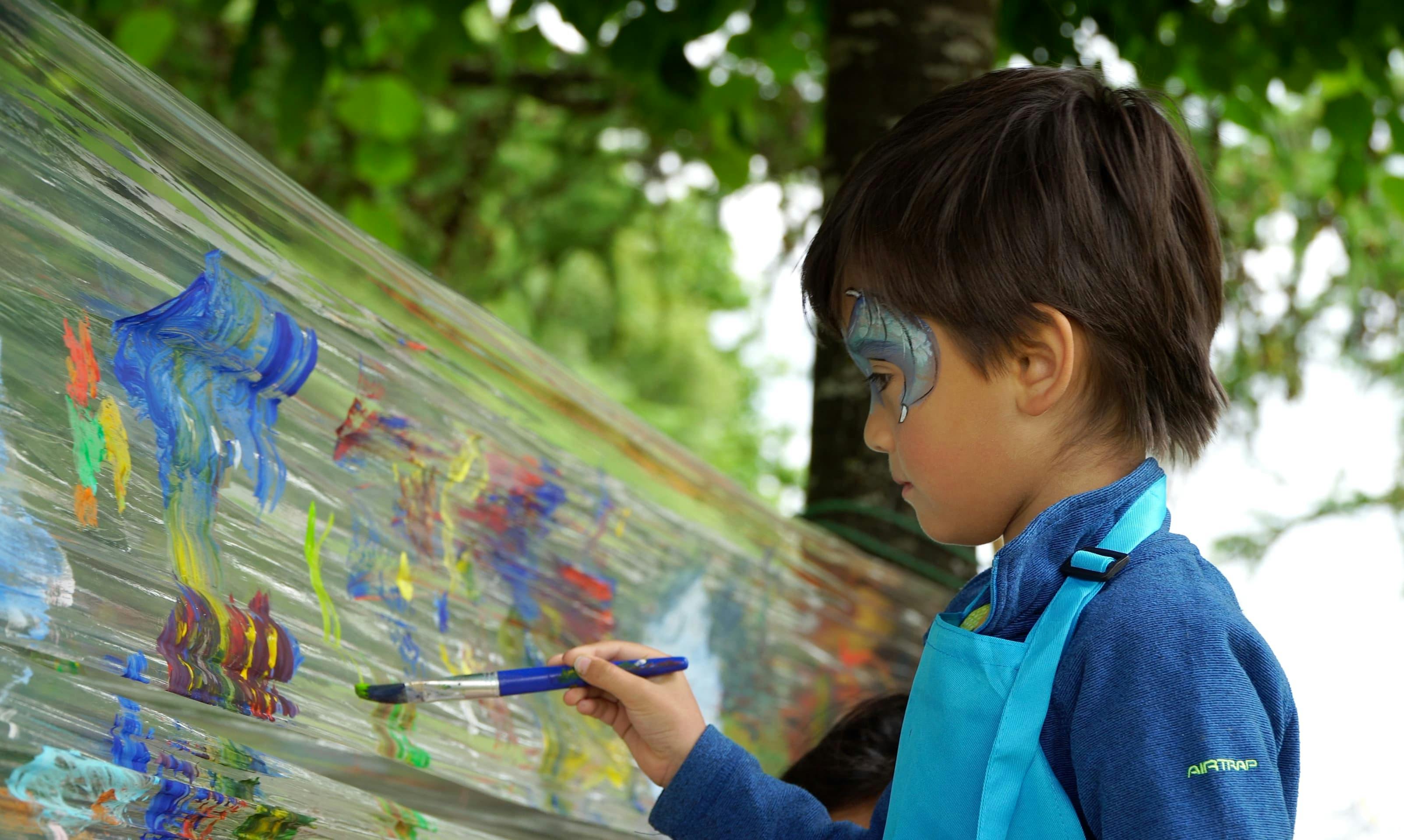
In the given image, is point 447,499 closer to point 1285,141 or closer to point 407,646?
point 407,646

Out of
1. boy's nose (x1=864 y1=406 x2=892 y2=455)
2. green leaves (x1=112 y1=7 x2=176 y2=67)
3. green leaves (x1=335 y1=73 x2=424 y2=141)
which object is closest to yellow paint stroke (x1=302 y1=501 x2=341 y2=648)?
boy's nose (x1=864 y1=406 x2=892 y2=455)

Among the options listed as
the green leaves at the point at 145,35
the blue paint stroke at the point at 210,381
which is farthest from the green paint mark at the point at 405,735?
the green leaves at the point at 145,35

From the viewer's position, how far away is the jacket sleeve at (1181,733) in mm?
705

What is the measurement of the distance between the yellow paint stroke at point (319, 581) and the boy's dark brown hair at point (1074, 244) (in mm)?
479

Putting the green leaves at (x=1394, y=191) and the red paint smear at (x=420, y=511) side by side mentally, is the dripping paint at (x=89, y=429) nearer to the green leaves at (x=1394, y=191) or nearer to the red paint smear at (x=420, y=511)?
the red paint smear at (x=420, y=511)

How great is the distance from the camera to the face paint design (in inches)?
37.3

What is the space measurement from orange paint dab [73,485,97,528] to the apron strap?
1.92 feet

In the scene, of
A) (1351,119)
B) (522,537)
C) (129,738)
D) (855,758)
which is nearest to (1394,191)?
(1351,119)

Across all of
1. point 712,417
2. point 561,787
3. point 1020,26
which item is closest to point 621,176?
point 1020,26

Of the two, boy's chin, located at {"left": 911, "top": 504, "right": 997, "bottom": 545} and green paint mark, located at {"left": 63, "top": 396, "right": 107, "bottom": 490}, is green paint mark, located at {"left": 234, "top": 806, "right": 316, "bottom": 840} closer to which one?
green paint mark, located at {"left": 63, "top": 396, "right": 107, "bottom": 490}

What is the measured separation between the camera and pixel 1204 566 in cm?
84

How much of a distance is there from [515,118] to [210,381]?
3.37 m

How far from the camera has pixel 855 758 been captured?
55.2 inches

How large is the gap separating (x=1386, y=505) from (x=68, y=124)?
499 centimetres
